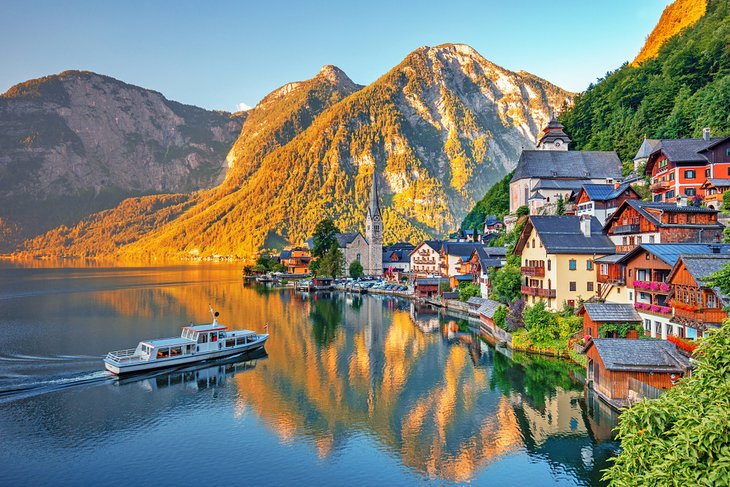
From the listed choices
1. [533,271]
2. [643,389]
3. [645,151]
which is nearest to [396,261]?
[645,151]

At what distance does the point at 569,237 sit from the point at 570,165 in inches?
1905

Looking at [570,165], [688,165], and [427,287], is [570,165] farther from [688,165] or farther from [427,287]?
[688,165]

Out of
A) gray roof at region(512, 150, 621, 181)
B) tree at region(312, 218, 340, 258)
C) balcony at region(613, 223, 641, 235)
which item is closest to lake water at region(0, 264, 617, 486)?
balcony at region(613, 223, 641, 235)

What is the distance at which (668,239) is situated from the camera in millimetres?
43344

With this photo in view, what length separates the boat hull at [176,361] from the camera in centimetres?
4278

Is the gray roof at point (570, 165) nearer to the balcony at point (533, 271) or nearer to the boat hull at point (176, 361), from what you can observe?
the balcony at point (533, 271)

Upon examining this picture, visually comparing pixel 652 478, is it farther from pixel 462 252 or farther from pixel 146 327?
pixel 462 252

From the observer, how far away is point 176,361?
46.5 m

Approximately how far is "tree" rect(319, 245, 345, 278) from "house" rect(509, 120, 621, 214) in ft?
165

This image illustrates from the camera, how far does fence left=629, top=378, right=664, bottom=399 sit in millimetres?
28797

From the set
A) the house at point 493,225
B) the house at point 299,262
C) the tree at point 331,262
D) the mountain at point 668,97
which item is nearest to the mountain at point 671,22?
the mountain at point 668,97

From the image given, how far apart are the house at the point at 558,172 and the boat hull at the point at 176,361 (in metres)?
55.6

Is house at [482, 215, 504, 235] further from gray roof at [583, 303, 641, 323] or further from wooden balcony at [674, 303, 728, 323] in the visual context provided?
wooden balcony at [674, 303, 728, 323]

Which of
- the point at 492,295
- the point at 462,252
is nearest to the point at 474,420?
the point at 492,295
